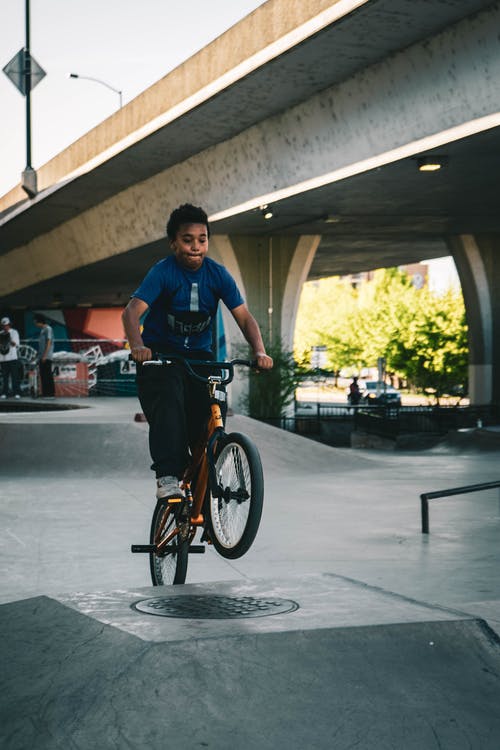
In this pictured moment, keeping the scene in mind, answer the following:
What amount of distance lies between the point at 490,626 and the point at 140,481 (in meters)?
10.1

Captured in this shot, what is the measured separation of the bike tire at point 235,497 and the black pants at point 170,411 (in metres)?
0.28

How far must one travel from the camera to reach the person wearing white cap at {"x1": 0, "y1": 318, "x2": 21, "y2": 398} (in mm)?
25734

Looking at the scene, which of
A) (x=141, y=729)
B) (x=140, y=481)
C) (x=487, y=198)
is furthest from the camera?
(x=487, y=198)

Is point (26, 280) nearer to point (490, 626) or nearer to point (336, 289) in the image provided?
point (490, 626)

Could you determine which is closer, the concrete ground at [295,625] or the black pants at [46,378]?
the concrete ground at [295,625]

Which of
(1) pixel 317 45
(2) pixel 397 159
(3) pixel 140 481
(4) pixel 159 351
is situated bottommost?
(3) pixel 140 481

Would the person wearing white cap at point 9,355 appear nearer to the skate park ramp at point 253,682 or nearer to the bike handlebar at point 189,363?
the bike handlebar at point 189,363

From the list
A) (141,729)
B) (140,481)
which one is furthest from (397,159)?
(141,729)

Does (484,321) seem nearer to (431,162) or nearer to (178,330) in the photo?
(431,162)

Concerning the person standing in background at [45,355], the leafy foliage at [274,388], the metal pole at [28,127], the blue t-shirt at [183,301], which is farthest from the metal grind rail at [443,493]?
the metal pole at [28,127]

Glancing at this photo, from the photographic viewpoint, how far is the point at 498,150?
674 inches

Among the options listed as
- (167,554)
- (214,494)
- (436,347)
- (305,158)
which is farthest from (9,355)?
(436,347)

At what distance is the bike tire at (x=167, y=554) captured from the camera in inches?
245

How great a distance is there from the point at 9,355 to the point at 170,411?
69.0 feet
